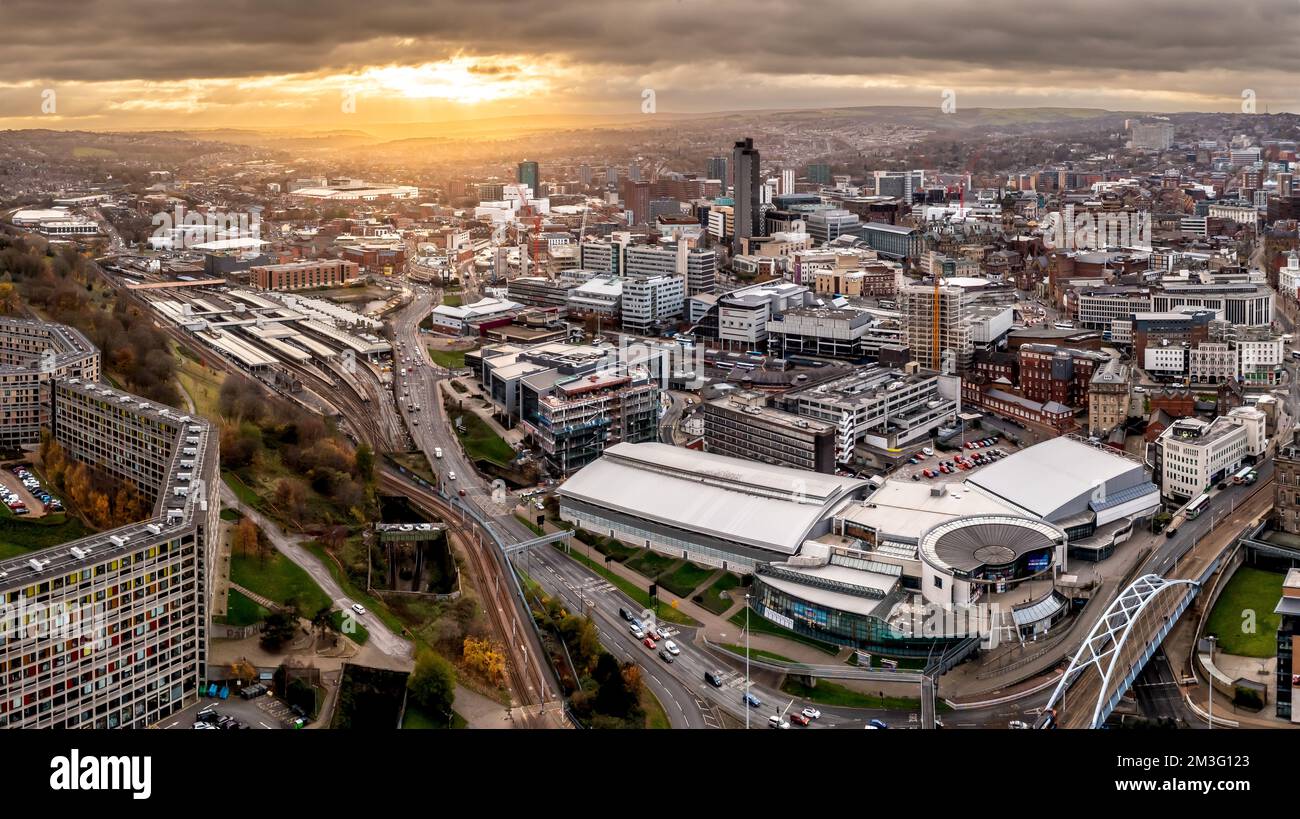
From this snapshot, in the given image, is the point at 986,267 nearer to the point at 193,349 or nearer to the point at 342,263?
the point at 342,263

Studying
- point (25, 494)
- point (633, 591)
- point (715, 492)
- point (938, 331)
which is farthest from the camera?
point (938, 331)

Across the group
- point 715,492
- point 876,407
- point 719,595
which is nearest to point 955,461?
point 876,407

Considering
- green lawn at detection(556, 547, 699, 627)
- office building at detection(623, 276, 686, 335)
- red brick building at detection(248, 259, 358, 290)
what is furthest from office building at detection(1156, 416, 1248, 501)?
red brick building at detection(248, 259, 358, 290)

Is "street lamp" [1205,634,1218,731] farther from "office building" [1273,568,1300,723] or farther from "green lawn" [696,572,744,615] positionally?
"green lawn" [696,572,744,615]

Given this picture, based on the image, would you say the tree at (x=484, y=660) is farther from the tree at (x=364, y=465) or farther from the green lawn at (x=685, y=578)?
the tree at (x=364, y=465)

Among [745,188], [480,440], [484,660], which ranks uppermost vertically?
[745,188]

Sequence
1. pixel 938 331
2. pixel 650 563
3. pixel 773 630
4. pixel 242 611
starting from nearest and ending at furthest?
pixel 242 611 → pixel 773 630 → pixel 650 563 → pixel 938 331

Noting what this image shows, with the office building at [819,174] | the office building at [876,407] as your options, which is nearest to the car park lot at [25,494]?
the office building at [876,407]

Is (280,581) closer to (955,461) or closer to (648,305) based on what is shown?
(955,461)
